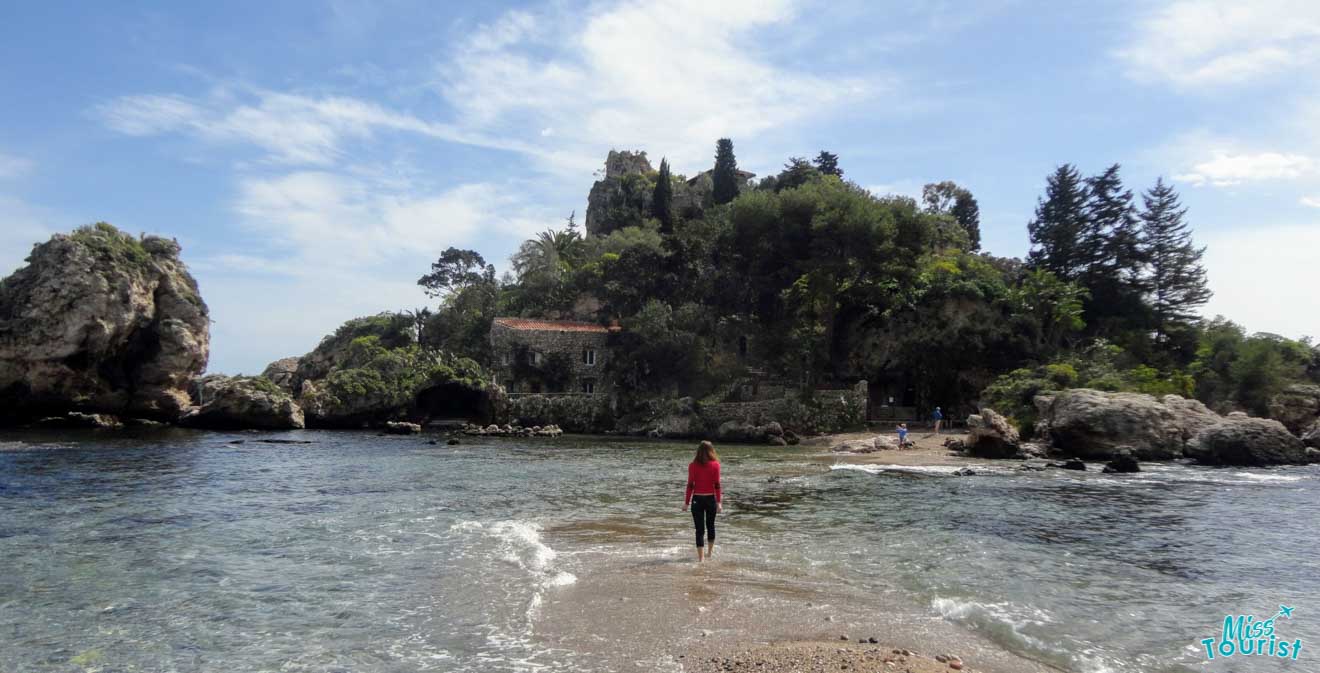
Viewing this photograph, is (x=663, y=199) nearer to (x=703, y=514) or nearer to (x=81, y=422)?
(x=81, y=422)

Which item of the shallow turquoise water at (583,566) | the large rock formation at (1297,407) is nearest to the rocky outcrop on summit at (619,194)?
the large rock formation at (1297,407)

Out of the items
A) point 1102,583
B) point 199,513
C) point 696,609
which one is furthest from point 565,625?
point 199,513

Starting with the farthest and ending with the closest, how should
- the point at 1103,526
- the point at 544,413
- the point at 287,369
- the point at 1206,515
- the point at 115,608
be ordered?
the point at 287,369, the point at 544,413, the point at 1206,515, the point at 1103,526, the point at 115,608

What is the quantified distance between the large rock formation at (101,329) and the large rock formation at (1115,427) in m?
45.9

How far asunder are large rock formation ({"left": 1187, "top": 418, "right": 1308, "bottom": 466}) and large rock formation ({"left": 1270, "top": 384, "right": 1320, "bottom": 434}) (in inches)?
359

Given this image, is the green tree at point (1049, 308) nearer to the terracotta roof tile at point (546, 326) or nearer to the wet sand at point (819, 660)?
the terracotta roof tile at point (546, 326)

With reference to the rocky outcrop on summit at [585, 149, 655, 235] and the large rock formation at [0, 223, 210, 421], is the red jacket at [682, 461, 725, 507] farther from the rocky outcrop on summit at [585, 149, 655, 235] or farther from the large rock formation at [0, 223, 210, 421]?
the rocky outcrop on summit at [585, 149, 655, 235]

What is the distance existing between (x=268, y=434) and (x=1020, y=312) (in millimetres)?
43871

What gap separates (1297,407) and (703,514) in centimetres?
3816

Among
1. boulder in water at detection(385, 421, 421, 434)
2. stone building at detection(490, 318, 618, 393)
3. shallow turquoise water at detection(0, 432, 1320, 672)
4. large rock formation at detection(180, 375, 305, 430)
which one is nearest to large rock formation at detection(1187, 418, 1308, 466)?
shallow turquoise water at detection(0, 432, 1320, 672)

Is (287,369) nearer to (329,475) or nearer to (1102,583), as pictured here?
(329,475)

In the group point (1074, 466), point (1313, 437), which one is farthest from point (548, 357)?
point (1313, 437)

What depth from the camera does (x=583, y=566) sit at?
1052 cm

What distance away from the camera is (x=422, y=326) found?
199 feet
